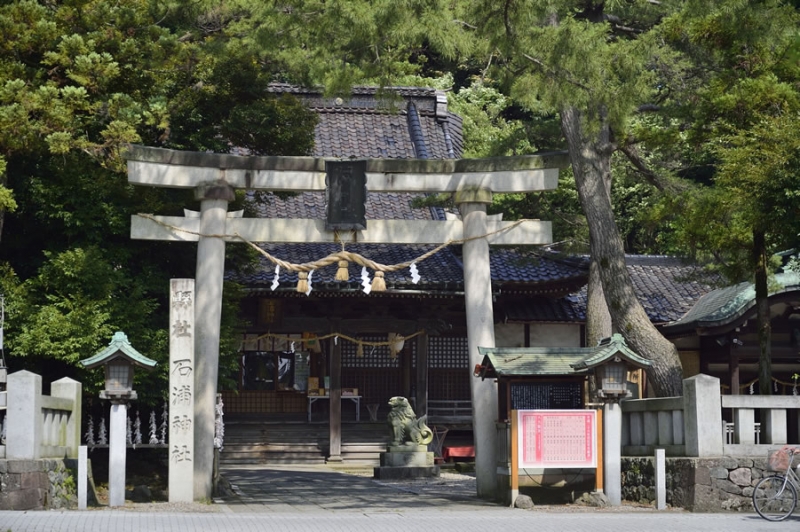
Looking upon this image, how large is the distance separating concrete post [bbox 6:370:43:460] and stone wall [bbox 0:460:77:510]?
0.17 meters

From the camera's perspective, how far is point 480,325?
1795 cm

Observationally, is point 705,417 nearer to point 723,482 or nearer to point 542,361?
point 723,482

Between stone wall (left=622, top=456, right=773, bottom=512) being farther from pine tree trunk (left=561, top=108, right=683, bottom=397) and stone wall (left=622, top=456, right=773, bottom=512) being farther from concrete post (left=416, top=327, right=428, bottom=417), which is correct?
concrete post (left=416, top=327, right=428, bottom=417)

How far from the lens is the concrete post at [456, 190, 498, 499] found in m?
17.5

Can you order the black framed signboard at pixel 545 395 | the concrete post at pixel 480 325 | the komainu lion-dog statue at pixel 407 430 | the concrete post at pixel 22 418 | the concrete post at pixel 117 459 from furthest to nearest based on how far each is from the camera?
the komainu lion-dog statue at pixel 407 430
the concrete post at pixel 480 325
the black framed signboard at pixel 545 395
the concrete post at pixel 117 459
the concrete post at pixel 22 418

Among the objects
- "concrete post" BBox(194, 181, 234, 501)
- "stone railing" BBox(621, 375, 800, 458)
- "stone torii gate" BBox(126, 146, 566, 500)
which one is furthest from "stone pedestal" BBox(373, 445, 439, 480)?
"stone railing" BBox(621, 375, 800, 458)

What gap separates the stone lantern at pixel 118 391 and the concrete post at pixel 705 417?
7.51 meters

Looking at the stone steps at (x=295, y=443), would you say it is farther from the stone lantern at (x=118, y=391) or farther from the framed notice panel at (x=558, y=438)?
the framed notice panel at (x=558, y=438)

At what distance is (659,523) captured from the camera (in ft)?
43.7

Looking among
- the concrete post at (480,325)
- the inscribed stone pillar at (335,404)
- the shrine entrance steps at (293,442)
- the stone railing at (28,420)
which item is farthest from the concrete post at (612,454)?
the inscribed stone pillar at (335,404)

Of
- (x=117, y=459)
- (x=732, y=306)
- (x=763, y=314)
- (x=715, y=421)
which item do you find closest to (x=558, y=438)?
(x=715, y=421)

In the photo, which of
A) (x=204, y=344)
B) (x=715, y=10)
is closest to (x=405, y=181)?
(x=204, y=344)

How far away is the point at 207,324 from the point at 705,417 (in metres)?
7.50

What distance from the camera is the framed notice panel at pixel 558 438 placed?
15.8m
